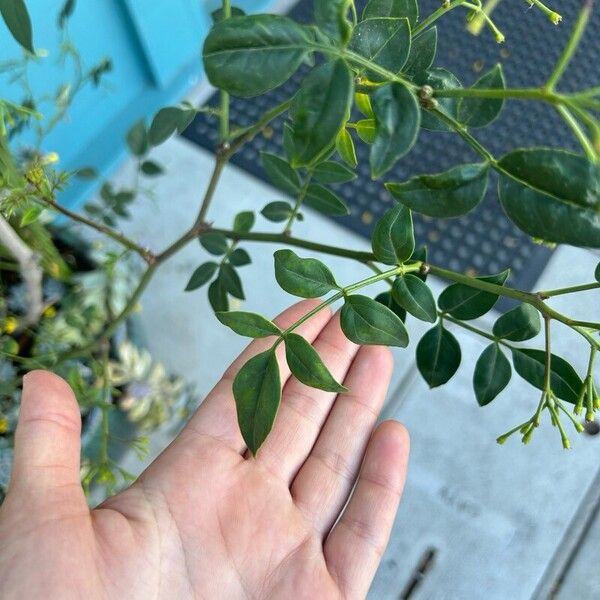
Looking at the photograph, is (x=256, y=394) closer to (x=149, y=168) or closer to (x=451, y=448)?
(x=149, y=168)

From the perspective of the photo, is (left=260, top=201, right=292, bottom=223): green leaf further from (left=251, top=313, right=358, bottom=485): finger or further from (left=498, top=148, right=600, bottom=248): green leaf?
(left=498, top=148, right=600, bottom=248): green leaf

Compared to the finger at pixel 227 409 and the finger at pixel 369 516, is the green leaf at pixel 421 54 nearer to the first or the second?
the finger at pixel 227 409

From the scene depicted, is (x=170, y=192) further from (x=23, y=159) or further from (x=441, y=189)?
(x=441, y=189)

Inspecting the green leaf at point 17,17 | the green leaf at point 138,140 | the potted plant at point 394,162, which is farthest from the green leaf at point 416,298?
the green leaf at point 138,140

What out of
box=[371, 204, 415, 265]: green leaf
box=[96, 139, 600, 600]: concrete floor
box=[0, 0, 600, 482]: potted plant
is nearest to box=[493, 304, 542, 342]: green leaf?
box=[0, 0, 600, 482]: potted plant

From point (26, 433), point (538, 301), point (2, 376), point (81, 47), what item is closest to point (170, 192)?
point (81, 47)
